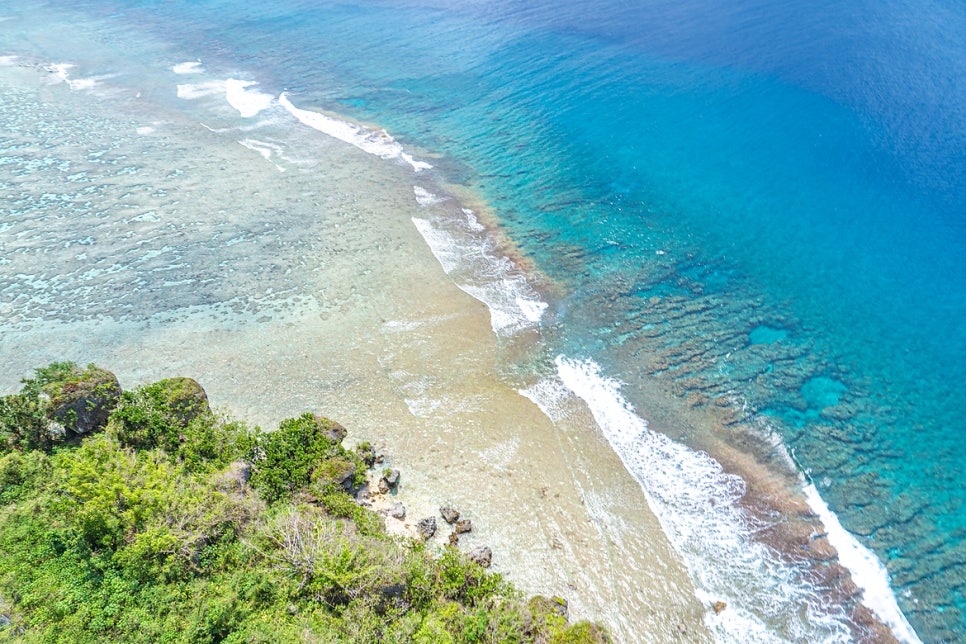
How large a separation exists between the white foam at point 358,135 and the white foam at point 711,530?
29.6m

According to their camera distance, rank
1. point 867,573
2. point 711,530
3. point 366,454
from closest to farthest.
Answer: point 867,573 → point 711,530 → point 366,454

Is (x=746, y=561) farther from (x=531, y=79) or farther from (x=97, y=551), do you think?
(x=531, y=79)

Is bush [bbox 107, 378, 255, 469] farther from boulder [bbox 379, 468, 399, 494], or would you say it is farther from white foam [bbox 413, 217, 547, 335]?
white foam [bbox 413, 217, 547, 335]

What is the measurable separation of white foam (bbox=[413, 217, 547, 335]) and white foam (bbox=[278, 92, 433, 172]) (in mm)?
11697

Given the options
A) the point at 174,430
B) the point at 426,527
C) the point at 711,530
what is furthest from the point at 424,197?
the point at 711,530

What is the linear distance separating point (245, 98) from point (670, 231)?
48.2m

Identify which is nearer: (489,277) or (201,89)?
(489,277)

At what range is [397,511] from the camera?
24297 millimetres

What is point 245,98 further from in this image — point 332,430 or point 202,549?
point 202,549

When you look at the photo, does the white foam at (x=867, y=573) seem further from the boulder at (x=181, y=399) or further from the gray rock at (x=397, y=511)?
the boulder at (x=181, y=399)

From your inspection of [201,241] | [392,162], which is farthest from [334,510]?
[392,162]

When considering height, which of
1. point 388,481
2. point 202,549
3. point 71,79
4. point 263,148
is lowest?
point 388,481

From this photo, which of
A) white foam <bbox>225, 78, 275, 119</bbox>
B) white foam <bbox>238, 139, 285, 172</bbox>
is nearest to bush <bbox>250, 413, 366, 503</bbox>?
white foam <bbox>238, 139, 285, 172</bbox>

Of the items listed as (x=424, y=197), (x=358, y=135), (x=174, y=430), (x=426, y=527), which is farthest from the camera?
(x=358, y=135)
